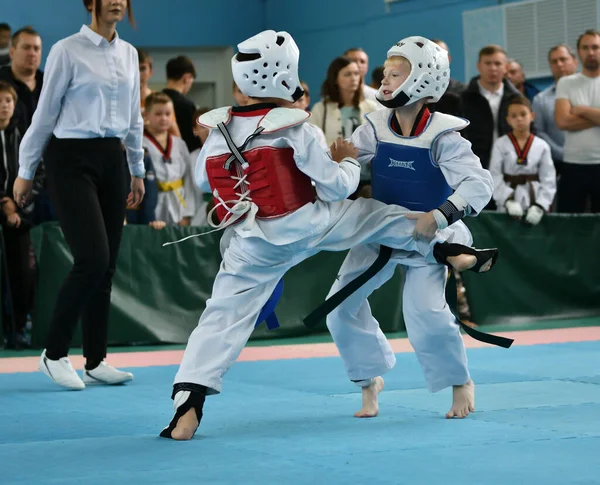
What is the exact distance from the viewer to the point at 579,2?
37.8ft

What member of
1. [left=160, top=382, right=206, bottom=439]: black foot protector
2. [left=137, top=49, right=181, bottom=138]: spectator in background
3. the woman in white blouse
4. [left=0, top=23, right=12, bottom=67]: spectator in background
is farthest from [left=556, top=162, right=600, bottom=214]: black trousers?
[left=160, top=382, right=206, bottom=439]: black foot protector

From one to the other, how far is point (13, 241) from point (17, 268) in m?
0.18

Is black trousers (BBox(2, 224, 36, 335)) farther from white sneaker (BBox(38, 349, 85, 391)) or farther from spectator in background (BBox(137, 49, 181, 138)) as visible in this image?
white sneaker (BBox(38, 349, 85, 391))

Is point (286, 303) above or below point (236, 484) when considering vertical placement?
below

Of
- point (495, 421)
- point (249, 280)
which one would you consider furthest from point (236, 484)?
point (495, 421)

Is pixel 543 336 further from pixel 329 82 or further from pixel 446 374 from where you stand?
pixel 446 374

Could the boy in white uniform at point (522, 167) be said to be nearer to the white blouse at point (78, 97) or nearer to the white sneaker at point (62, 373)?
the white blouse at point (78, 97)

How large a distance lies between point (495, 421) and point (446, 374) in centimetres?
26

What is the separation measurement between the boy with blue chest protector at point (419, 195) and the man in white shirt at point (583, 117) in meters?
4.61

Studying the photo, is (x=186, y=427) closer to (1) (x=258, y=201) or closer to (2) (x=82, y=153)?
(1) (x=258, y=201)

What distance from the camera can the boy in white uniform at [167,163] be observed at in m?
7.62

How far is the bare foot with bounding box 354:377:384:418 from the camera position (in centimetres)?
419

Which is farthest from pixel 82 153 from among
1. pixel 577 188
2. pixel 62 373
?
pixel 577 188

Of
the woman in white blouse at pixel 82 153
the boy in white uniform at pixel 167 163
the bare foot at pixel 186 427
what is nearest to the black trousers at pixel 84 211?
the woman in white blouse at pixel 82 153
